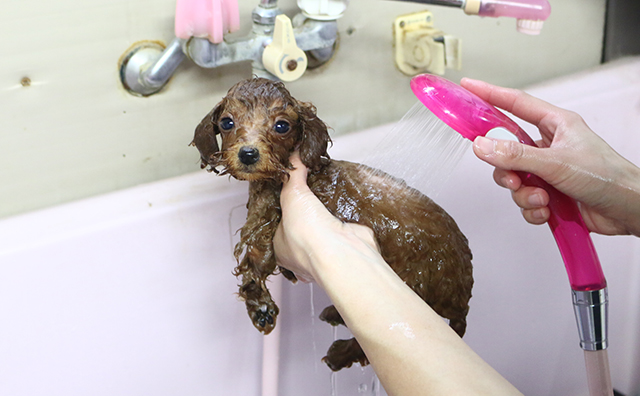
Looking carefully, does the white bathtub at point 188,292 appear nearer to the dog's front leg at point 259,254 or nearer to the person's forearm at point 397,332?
the dog's front leg at point 259,254

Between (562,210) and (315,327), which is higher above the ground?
(562,210)

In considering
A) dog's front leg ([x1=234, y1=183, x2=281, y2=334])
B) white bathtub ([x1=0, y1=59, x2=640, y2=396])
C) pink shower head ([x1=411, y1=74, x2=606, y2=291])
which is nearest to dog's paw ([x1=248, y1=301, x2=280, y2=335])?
dog's front leg ([x1=234, y1=183, x2=281, y2=334])

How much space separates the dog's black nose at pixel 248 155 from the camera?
84 centimetres

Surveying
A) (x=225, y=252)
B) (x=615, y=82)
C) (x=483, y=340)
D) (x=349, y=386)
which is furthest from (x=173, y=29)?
(x=615, y=82)

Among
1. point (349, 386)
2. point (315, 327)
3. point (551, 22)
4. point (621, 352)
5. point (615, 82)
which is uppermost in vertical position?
point (551, 22)

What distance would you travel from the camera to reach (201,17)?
1056mm

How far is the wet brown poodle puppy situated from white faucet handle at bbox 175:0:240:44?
192 mm

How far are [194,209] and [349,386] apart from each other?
55 centimetres

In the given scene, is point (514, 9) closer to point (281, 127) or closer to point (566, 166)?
point (566, 166)

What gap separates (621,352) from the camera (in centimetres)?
169

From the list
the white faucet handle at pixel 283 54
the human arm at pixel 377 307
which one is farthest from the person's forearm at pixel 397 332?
the white faucet handle at pixel 283 54

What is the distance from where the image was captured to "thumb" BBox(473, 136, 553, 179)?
2.83 ft

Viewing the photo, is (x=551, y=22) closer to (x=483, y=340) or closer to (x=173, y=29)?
(x=483, y=340)

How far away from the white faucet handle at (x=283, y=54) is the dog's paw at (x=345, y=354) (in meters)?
0.49
